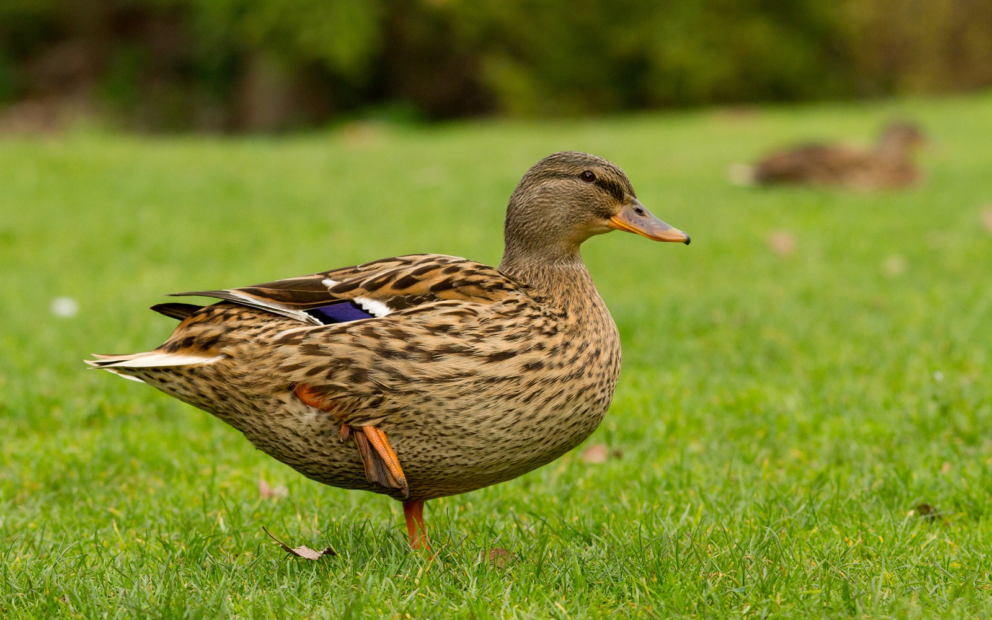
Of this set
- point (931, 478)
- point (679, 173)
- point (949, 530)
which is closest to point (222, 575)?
point (949, 530)

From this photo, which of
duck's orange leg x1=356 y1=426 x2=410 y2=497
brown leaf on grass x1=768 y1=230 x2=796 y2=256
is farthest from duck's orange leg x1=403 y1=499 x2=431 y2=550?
brown leaf on grass x1=768 y1=230 x2=796 y2=256

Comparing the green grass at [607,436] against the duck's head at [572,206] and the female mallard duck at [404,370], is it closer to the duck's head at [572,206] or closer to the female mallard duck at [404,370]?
the female mallard duck at [404,370]

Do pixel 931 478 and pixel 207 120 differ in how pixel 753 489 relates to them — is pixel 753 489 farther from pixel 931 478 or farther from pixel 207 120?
pixel 207 120

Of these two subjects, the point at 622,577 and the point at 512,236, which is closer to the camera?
the point at 622,577

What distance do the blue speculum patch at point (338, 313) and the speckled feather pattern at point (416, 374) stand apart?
0.04m

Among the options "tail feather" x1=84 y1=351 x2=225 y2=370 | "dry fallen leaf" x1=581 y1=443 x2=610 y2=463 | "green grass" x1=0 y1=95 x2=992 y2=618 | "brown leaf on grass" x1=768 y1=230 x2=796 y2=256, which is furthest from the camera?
"brown leaf on grass" x1=768 y1=230 x2=796 y2=256

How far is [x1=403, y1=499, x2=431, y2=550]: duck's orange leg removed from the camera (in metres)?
3.16

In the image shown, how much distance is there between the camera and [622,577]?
9.25 feet

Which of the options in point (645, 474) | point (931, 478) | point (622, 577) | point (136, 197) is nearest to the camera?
point (622, 577)

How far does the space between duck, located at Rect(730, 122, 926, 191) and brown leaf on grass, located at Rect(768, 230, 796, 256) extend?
2.21 metres

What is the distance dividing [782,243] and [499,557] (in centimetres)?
596

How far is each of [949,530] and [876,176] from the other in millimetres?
7926

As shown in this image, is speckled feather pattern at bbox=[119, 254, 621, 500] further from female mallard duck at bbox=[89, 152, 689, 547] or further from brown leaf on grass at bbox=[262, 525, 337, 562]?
brown leaf on grass at bbox=[262, 525, 337, 562]

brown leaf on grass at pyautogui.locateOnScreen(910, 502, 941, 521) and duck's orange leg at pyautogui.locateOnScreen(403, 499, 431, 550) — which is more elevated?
duck's orange leg at pyautogui.locateOnScreen(403, 499, 431, 550)
